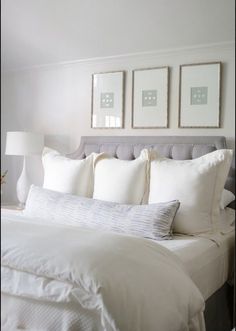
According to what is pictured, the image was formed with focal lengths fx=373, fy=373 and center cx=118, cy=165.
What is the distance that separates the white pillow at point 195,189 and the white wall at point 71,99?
437 mm

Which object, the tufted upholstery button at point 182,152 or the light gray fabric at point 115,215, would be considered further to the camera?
the tufted upholstery button at point 182,152

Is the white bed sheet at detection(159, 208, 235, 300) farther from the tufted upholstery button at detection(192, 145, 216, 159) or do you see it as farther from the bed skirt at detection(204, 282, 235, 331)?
the tufted upholstery button at detection(192, 145, 216, 159)

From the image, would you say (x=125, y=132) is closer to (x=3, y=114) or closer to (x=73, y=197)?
(x=73, y=197)

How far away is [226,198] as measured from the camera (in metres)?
2.31

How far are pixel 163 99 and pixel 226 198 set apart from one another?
2.52ft

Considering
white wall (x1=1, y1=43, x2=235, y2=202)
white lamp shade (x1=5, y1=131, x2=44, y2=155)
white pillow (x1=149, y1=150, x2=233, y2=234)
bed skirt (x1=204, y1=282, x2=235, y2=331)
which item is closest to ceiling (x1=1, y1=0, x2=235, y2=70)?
white wall (x1=1, y1=43, x2=235, y2=202)

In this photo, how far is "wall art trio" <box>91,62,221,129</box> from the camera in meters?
2.39

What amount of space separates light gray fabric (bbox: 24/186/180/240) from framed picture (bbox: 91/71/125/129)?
0.53 m

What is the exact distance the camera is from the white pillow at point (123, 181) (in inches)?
85.7

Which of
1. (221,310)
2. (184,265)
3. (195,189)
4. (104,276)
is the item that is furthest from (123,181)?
(104,276)

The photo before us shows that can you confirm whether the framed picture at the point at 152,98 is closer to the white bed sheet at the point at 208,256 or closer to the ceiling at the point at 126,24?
the ceiling at the point at 126,24

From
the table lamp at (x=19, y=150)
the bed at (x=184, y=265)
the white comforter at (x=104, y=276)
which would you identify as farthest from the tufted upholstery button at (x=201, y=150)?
the table lamp at (x=19, y=150)

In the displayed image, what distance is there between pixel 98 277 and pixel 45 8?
40.9 inches

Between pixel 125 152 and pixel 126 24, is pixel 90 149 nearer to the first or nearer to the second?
pixel 125 152
